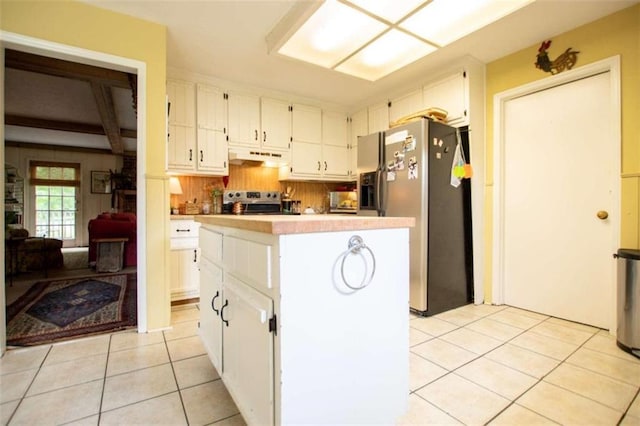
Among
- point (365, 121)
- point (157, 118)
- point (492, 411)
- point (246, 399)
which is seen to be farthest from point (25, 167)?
point (492, 411)

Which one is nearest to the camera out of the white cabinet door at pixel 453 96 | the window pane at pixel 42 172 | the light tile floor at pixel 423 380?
the light tile floor at pixel 423 380

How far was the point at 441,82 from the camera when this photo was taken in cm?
322

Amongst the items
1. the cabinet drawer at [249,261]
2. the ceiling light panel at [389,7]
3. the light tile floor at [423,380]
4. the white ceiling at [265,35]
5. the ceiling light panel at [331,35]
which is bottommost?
the light tile floor at [423,380]

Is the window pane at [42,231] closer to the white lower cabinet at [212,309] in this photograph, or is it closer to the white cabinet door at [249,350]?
the white lower cabinet at [212,309]

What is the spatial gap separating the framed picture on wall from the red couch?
370 centimetres

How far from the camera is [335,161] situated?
177 inches

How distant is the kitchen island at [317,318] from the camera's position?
966 millimetres

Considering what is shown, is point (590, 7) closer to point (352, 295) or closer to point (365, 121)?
point (365, 121)

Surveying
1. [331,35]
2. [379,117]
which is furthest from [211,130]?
[379,117]

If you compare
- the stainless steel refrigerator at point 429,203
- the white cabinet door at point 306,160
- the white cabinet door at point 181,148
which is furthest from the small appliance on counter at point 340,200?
the white cabinet door at point 181,148

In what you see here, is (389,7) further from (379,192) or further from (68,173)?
(68,173)

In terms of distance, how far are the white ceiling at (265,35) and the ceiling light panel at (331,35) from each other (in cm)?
19

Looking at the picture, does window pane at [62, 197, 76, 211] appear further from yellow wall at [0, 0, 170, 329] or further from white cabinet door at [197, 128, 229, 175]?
yellow wall at [0, 0, 170, 329]

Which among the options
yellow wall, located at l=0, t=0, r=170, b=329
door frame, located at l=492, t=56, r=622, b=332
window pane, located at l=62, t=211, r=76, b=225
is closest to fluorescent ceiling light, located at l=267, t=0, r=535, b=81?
door frame, located at l=492, t=56, r=622, b=332
